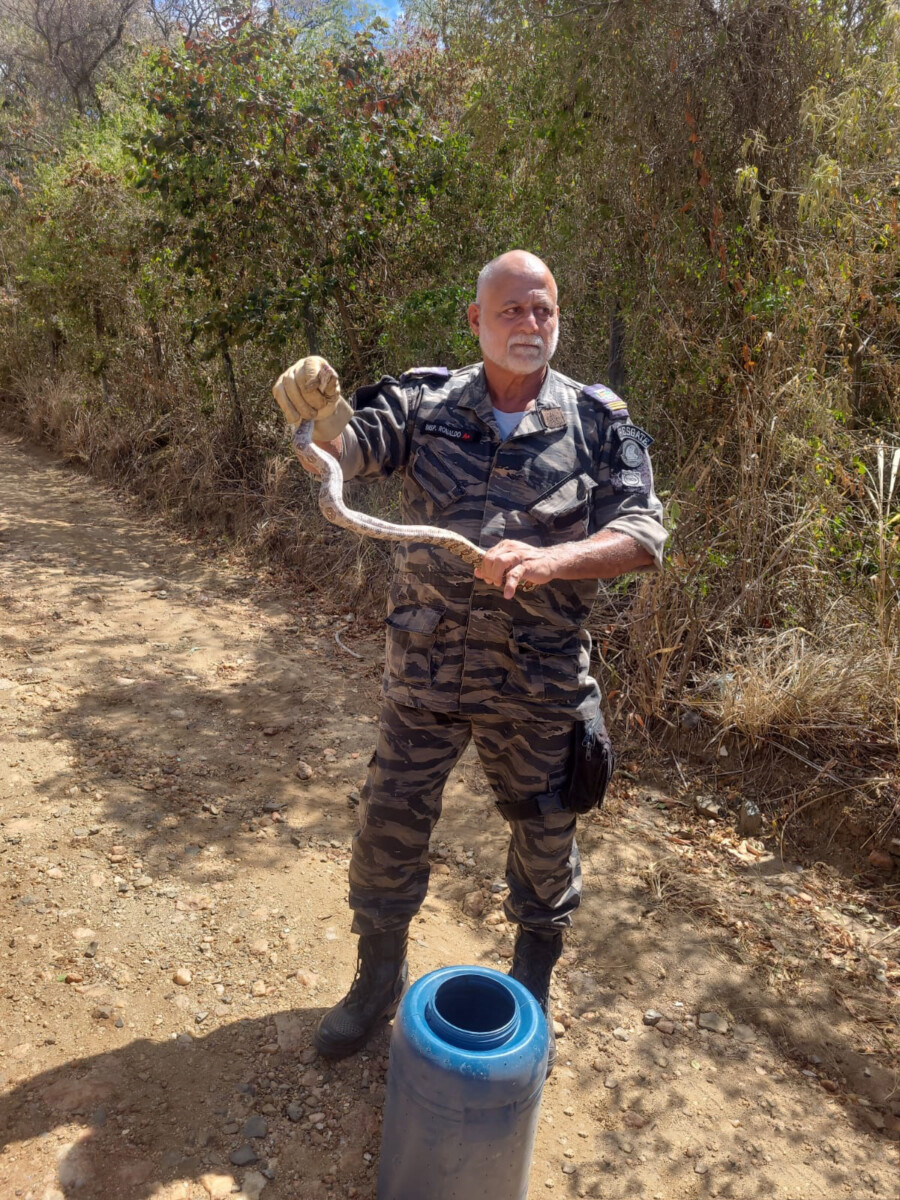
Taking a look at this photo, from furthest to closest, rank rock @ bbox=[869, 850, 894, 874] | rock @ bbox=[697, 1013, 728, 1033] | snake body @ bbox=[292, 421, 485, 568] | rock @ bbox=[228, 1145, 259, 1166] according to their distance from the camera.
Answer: rock @ bbox=[869, 850, 894, 874] → rock @ bbox=[697, 1013, 728, 1033] → rock @ bbox=[228, 1145, 259, 1166] → snake body @ bbox=[292, 421, 485, 568]

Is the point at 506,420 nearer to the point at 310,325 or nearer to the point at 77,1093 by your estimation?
the point at 77,1093

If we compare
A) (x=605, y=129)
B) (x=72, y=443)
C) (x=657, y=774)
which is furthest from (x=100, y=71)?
(x=657, y=774)

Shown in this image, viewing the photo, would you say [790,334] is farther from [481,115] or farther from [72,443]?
[72,443]

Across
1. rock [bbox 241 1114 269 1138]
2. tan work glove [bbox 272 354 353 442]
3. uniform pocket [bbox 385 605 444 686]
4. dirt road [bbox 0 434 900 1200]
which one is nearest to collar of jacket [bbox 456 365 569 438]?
tan work glove [bbox 272 354 353 442]

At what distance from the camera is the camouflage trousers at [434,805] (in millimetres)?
2242

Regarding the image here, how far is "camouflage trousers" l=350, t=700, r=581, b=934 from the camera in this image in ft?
7.36

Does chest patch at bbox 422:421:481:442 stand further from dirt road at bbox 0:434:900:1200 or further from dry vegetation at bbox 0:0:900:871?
dry vegetation at bbox 0:0:900:871

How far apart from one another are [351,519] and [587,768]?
0.86m

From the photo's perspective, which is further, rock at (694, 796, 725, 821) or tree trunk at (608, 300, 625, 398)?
tree trunk at (608, 300, 625, 398)

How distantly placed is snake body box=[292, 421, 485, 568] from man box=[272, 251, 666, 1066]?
0.09m

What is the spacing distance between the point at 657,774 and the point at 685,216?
9.98ft

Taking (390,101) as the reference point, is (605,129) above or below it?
below

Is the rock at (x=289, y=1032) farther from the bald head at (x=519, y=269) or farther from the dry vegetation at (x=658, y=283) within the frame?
the dry vegetation at (x=658, y=283)

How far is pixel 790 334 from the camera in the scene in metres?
4.41
